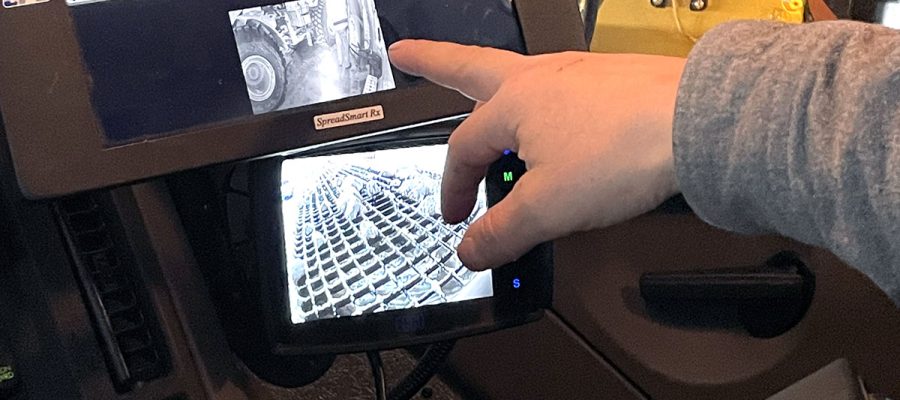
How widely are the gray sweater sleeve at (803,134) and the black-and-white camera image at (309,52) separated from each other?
0.71 feet

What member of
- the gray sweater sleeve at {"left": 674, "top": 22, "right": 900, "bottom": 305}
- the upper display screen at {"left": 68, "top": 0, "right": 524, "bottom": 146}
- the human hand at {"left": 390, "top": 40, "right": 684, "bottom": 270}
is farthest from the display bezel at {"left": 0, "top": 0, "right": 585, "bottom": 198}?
the gray sweater sleeve at {"left": 674, "top": 22, "right": 900, "bottom": 305}

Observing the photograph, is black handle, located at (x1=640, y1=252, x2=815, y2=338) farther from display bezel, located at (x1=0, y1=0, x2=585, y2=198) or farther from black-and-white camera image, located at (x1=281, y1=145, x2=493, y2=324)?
display bezel, located at (x1=0, y1=0, x2=585, y2=198)

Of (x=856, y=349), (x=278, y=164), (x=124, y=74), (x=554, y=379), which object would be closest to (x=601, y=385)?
(x=554, y=379)

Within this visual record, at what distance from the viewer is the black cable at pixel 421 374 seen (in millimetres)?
674

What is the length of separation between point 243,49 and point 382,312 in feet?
0.58

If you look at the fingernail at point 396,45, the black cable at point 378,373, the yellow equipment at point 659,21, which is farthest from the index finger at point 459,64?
the yellow equipment at point 659,21

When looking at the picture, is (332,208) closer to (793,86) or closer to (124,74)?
(124,74)

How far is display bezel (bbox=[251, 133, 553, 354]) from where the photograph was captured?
586 mm

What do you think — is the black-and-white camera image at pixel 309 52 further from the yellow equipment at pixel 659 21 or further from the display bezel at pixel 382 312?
the yellow equipment at pixel 659 21

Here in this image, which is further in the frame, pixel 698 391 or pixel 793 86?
A: pixel 698 391

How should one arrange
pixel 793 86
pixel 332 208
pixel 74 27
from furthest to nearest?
pixel 332 208
pixel 74 27
pixel 793 86

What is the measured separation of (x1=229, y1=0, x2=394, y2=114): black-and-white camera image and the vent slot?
4.6 inches

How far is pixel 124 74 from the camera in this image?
518 mm

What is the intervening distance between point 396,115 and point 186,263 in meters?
0.16
